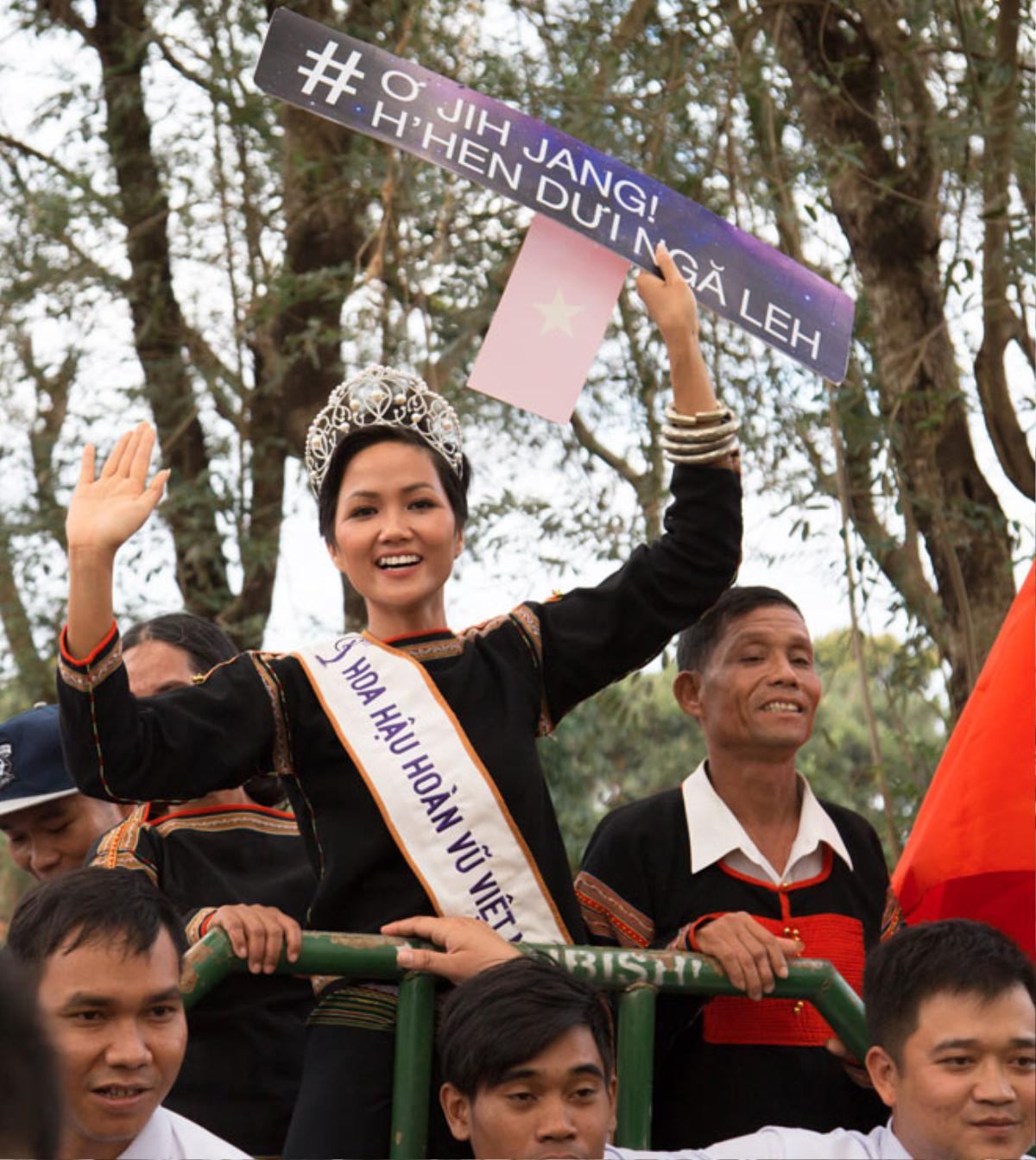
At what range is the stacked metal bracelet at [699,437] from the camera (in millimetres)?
3312

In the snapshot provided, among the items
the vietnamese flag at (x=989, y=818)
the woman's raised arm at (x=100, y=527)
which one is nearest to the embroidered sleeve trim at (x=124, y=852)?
the woman's raised arm at (x=100, y=527)

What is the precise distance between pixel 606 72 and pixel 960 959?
12.2 feet

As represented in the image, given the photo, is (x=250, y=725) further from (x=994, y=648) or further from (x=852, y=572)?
(x=852, y=572)

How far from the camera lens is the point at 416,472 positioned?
3.35m

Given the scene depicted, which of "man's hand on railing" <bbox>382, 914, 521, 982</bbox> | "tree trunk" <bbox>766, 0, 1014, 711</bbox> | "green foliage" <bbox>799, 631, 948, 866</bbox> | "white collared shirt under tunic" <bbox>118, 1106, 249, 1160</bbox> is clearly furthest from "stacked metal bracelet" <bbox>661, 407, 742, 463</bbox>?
"tree trunk" <bbox>766, 0, 1014, 711</bbox>

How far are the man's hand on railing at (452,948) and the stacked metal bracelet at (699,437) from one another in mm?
856

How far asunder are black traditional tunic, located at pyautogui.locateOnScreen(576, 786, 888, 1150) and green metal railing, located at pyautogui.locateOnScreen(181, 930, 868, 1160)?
0.48 ft

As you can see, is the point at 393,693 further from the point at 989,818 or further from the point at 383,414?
the point at 989,818

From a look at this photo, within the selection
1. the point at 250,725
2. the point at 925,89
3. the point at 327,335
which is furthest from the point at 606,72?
the point at 250,725

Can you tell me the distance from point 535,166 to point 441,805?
3.63 ft

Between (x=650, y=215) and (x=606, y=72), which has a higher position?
(x=606, y=72)

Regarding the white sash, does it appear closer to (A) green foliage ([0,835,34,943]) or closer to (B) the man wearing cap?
(B) the man wearing cap

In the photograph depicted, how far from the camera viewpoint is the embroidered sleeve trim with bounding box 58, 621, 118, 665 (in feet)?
9.67

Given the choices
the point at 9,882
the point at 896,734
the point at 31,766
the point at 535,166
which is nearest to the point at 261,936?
the point at 31,766
